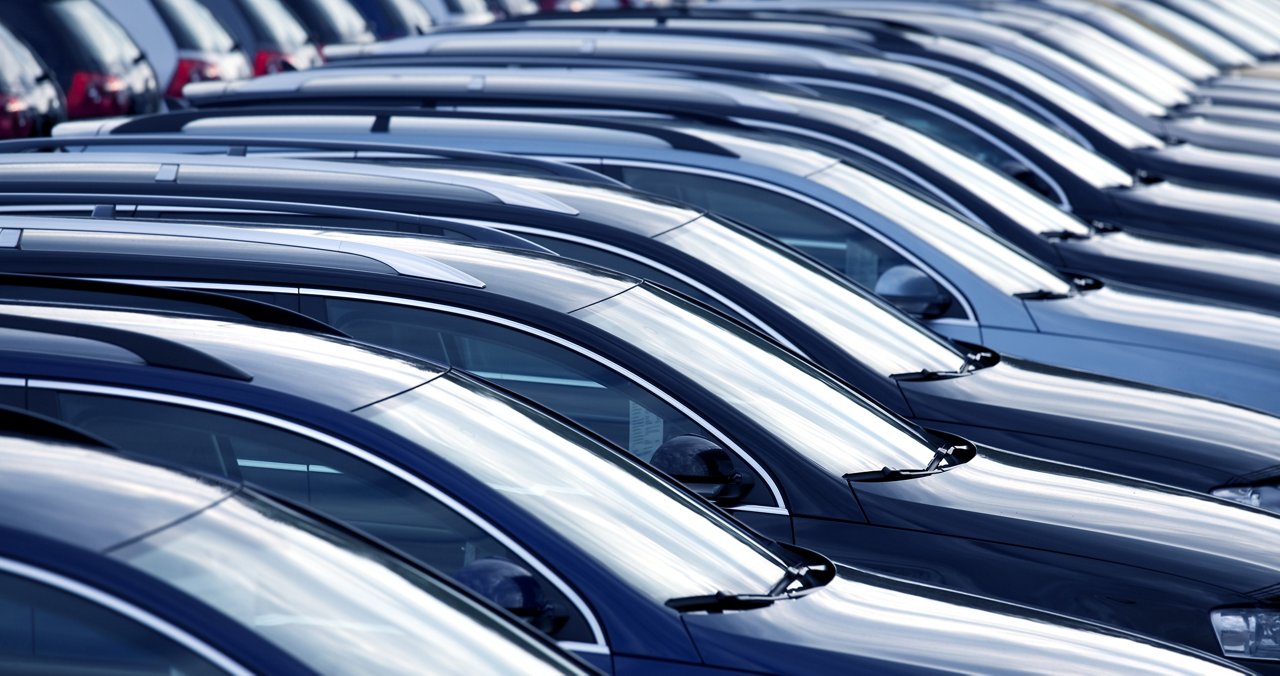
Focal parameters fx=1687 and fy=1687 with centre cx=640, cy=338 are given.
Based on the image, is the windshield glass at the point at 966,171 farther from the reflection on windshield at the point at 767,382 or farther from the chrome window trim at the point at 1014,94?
the reflection on windshield at the point at 767,382

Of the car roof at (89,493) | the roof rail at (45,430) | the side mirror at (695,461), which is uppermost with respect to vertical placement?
the roof rail at (45,430)

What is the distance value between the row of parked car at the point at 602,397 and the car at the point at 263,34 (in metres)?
5.64

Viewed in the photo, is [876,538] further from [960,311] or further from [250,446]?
[960,311]

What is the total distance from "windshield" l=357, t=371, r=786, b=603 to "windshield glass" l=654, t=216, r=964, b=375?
5.39 feet

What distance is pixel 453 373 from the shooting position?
360 cm

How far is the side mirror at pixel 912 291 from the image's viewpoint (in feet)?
21.0

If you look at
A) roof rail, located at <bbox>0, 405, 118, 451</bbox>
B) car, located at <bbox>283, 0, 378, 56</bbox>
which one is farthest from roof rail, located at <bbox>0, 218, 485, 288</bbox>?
car, located at <bbox>283, 0, 378, 56</bbox>

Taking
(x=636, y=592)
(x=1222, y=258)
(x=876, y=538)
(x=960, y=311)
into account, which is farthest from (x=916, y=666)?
(x=1222, y=258)

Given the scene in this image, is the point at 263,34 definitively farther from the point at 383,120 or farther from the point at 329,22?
the point at 383,120

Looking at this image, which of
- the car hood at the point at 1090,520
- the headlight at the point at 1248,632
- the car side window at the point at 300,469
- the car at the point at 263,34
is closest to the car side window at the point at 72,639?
the car side window at the point at 300,469

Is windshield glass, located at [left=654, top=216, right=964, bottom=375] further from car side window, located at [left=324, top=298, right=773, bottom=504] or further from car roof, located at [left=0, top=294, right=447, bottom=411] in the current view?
car roof, located at [left=0, top=294, right=447, bottom=411]

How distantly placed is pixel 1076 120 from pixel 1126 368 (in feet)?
14.8

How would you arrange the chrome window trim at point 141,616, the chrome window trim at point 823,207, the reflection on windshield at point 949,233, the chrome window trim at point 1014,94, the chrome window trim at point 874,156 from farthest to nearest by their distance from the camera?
1. the chrome window trim at point 1014,94
2. the chrome window trim at point 874,156
3. the reflection on windshield at point 949,233
4. the chrome window trim at point 823,207
5. the chrome window trim at point 141,616

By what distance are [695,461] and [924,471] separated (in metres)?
0.86
